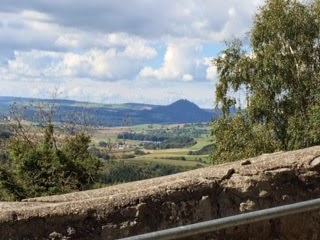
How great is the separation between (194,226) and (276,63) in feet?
97.7

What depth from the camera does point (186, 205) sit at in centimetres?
753

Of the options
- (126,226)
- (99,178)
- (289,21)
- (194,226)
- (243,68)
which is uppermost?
(289,21)

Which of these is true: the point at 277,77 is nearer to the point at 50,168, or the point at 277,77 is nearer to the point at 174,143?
the point at 50,168

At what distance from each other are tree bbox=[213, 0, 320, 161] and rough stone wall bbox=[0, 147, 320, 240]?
24081 mm

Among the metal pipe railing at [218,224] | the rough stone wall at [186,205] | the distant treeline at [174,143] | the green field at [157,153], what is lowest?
the distant treeline at [174,143]

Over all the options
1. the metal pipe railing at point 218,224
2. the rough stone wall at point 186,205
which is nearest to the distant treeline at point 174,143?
the rough stone wall at point 186,205

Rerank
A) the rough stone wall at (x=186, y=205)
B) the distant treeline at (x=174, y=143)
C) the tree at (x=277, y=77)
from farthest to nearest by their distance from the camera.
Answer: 1. the distant treeline at (x=174, y=143)
2. the tree at (x=277, y=77)
3. the rough stone wall at (x=186, y=205)

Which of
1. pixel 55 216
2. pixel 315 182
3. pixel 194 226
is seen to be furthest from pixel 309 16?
pixel 194 226

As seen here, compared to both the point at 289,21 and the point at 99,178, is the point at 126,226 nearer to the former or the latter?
the point at 99,178

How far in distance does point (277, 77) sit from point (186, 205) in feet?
86.9

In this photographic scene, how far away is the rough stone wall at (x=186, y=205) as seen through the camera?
6.94 m

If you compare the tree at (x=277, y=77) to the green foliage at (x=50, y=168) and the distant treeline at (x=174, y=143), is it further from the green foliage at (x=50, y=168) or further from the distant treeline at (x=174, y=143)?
the distant treeline at (x=174, y=143)

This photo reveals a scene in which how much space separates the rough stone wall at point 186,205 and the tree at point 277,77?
24.1m

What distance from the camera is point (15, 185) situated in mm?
26203
